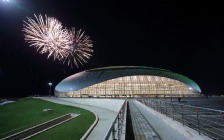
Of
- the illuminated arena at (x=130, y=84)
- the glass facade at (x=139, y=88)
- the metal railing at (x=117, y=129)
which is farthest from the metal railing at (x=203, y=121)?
the glass facade at (x=139, y=88)

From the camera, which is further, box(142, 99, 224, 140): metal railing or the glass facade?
the glass facade

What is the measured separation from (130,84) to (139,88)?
3679 millimetres

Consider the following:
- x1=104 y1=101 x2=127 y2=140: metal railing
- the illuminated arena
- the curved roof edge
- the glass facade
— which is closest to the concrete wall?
the glass facade

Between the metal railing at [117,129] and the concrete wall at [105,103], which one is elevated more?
the metal railing at [117,129]

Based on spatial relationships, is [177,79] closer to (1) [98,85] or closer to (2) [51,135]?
(1) [98,85]

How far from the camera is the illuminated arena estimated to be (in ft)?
237

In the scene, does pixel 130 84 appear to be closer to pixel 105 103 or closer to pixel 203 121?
pixel 105 103

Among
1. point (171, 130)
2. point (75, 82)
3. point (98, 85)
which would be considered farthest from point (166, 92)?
point (171, 130)

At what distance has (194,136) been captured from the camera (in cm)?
832

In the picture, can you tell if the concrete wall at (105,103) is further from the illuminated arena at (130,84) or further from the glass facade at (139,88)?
the illuminated arena at (130,84)

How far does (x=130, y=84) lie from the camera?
246ft

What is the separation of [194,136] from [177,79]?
75636 millimetres

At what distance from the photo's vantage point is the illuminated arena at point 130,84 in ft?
237

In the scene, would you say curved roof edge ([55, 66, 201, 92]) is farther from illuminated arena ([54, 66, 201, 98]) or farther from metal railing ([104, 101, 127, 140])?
metal railing ([104, 101, 127, 140])
